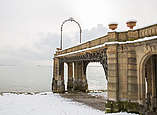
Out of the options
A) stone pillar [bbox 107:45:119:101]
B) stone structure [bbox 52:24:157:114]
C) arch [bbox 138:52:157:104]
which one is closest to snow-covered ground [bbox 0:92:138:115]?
stone pillar [bbox 107:45:119:101]

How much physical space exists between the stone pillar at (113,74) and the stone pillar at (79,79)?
19.2m

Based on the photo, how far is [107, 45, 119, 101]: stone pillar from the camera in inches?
558

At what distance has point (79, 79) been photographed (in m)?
33.9

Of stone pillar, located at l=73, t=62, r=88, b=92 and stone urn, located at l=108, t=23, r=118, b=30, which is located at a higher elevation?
stone urn, located at l=108, t=23, r=118, b=30

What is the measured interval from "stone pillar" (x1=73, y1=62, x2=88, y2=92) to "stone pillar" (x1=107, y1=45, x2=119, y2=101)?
19.2 metres

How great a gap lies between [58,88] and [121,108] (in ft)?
68.4

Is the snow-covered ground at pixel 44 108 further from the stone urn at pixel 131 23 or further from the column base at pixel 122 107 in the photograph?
the stone urn at pixel 131 23

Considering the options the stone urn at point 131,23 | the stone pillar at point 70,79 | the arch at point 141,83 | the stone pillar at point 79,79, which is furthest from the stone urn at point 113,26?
the stone pillar at point 70,79

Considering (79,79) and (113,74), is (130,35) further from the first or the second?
(79,79)

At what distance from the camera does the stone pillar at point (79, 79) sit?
1325 inches

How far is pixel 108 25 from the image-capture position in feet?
49.4

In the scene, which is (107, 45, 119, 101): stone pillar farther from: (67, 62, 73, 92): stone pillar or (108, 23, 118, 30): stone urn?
(67, 62, 73, 92): stone pillar

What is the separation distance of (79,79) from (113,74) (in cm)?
1986

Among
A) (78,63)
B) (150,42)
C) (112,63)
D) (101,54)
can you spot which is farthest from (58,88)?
(150,42)
